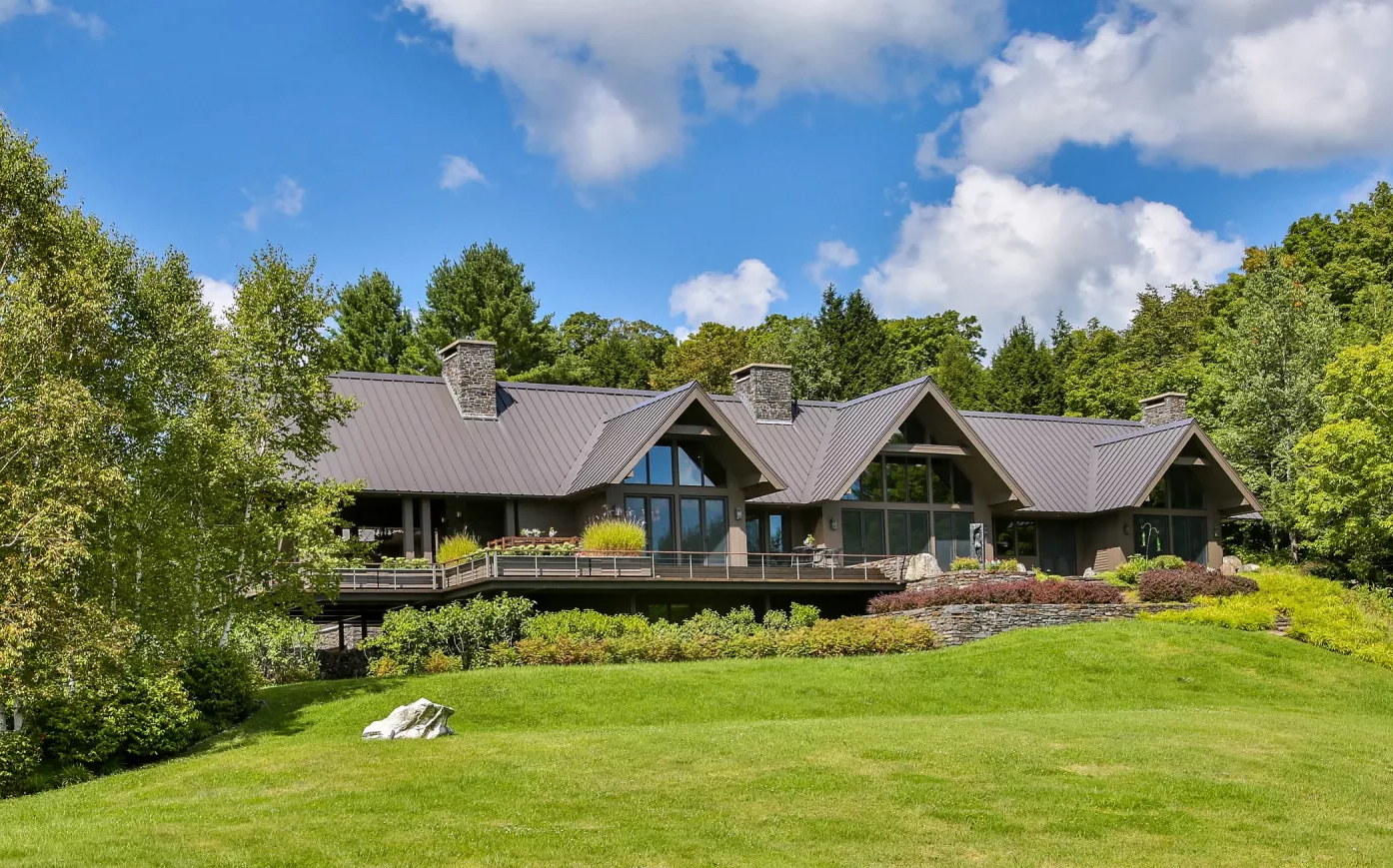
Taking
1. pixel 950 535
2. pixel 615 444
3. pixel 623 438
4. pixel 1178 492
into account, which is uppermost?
pixel 623 438

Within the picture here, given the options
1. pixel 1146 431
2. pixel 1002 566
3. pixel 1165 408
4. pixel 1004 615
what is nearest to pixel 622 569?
pixel 1004 615

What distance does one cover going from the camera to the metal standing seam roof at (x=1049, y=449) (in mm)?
39688

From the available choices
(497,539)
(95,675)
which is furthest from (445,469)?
(95,675)

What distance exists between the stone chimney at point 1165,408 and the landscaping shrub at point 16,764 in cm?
3482

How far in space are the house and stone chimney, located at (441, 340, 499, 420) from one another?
0.05 m

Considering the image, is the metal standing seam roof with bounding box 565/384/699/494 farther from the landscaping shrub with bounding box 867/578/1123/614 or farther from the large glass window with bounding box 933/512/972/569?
the large glass window with bounding box 933/512/972/569

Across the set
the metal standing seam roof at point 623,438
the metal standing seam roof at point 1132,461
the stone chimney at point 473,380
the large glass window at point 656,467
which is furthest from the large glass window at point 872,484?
the stone chimney at point 473,380

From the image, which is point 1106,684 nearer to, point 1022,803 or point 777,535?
point 1022,803

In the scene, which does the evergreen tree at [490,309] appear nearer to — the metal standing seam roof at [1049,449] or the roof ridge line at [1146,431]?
the metal standing seam roof at [1049,449]

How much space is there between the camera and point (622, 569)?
1208 inches

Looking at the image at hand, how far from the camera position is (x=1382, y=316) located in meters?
49.3

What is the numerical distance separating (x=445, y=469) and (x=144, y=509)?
13558 mm

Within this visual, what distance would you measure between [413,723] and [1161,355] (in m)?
51.6

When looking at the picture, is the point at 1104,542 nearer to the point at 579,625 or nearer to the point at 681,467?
the point at 681,467
